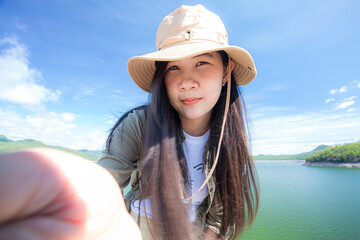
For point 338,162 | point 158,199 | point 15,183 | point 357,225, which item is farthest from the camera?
point 338,162

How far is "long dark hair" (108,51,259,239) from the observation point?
725mm

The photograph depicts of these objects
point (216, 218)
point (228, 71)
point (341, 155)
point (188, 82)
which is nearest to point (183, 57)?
point (188, 82)

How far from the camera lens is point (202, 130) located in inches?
44.1

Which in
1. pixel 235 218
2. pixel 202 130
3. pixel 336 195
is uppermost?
pixel 202 130

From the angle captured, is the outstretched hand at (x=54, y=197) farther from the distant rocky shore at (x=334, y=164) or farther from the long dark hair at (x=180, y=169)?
the distant rocky shore at (x=334, y=164)

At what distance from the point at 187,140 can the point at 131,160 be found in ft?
1.21

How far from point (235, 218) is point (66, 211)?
3.48 ft

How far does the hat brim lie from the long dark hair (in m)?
0.07

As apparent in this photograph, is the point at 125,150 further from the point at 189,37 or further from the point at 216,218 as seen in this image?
the point at 216,218

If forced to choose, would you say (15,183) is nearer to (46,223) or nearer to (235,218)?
(46,223)

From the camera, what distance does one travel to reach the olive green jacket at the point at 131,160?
72cm

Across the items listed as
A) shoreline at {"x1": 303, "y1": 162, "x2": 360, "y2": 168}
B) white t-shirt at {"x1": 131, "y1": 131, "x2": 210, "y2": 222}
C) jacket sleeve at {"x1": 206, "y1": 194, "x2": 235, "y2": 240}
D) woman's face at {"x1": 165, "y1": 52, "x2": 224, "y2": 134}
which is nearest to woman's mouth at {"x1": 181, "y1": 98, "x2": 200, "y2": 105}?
woman's face at {"x1": 165, "y1": 52, "x2": 224, "y2": 134}

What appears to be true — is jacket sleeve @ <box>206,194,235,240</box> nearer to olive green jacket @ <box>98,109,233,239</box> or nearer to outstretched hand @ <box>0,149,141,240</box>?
olive green jacket @ <box>98,109,233,239</box>

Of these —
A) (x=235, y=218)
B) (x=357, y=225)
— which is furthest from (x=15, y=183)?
(x=357, y=225)
